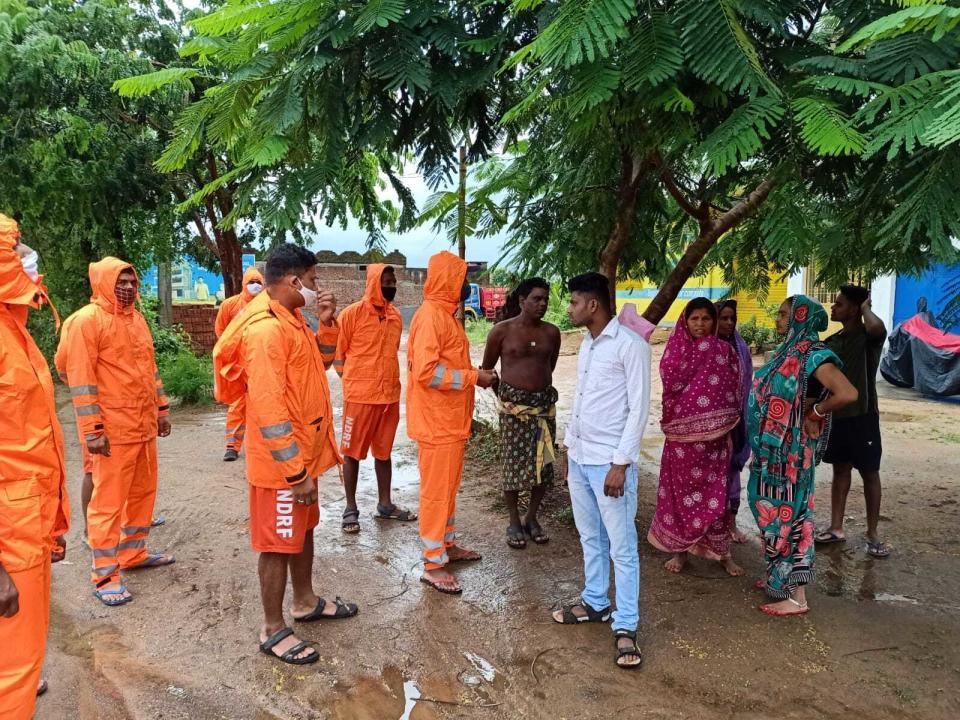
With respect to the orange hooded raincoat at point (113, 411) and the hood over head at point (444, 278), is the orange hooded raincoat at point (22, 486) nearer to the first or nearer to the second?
the orange hooded raincoat at point (113, 411)

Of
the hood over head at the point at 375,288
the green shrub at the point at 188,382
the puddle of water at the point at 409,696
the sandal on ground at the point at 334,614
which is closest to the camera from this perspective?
the puddle of water at the point at 409,696

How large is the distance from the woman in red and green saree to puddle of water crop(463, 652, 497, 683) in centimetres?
163

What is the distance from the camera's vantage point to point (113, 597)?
3684mm

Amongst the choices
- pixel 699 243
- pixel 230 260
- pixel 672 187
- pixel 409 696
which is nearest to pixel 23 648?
pixel 409 696

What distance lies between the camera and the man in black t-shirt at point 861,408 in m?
4.36

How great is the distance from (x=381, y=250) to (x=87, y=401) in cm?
190

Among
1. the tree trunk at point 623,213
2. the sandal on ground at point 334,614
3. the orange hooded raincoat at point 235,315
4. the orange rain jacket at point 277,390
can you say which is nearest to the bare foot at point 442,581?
the sandal on ground at point 334,614

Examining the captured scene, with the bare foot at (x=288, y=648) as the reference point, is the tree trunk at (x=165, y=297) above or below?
above

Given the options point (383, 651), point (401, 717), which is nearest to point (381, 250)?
point (383, 651)

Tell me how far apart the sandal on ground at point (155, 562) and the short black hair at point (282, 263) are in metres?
2.21

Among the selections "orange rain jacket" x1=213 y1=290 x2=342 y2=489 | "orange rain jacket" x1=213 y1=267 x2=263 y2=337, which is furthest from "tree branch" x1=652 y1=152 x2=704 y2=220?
"orange rain jacket" x1=213 y1=267 x2=263 y2=337

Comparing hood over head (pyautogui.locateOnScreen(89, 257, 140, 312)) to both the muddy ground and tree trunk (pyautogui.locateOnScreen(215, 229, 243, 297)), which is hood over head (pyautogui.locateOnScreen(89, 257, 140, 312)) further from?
tree trunk (pyautogui.locateOnScreen(215, 229, 243, 297))

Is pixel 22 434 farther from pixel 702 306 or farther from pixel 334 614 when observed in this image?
pixel 702 306

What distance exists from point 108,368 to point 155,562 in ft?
4.29
